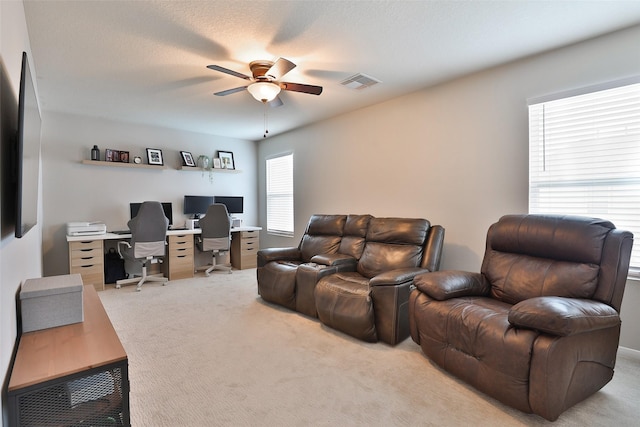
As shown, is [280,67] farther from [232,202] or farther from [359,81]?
[232,202]

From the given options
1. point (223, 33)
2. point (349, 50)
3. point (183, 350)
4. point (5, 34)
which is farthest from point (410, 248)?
point (5, 34)

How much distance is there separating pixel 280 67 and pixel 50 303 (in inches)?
87.9

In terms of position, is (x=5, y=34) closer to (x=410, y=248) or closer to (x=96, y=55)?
(x=96, y=55)

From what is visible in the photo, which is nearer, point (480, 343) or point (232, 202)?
point (480, 343)

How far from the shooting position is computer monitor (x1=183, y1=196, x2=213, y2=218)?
5418mm

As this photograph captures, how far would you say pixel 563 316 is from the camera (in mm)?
1549

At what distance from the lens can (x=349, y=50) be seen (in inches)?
104

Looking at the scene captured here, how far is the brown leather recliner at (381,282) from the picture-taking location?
8.33ft

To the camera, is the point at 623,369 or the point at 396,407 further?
the point at 623,369

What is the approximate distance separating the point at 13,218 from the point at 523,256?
9.92 ft

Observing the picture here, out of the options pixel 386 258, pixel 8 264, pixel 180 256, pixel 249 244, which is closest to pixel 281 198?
pixel 249 244

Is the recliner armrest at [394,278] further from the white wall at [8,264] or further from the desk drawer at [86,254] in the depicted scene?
the desk drawer at [86,254]

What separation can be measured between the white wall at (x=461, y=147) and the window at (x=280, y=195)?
116 centimetres

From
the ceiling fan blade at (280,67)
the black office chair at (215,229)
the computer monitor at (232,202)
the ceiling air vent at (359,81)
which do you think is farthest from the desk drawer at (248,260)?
the ceiling fan blade at (280,67)
